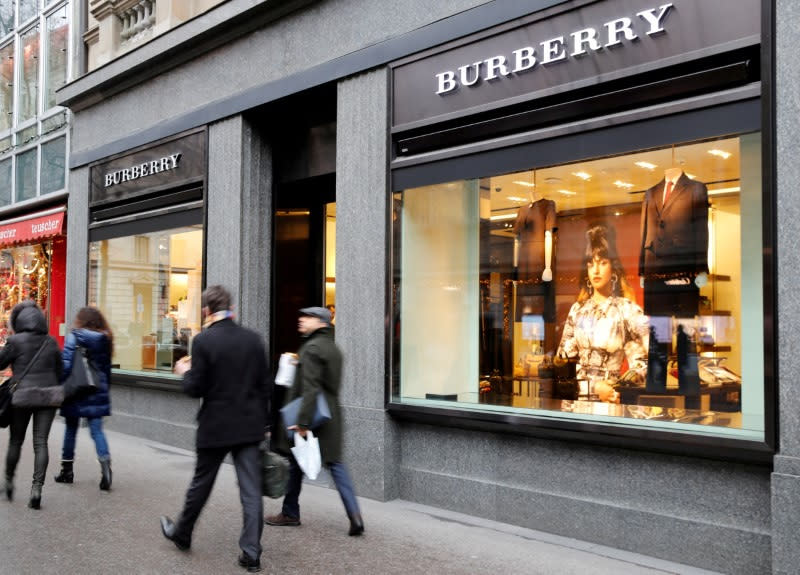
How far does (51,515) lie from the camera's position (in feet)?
21.3

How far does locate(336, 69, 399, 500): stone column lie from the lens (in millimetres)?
7285

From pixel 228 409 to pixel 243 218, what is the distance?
4.62m

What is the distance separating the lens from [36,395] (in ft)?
22.3


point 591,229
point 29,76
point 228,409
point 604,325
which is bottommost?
point 228,409

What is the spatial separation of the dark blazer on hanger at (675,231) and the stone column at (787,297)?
109 cm

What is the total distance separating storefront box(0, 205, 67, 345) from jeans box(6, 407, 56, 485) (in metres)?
6.97

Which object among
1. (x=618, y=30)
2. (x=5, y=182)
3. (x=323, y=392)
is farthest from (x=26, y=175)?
(x=618, y=30)

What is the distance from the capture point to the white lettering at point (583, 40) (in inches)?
236

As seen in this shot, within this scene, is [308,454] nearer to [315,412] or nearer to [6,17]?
[315,412]

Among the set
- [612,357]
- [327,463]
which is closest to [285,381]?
[327,463]

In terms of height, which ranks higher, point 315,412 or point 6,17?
point 6,17

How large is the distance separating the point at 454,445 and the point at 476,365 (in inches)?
40.2

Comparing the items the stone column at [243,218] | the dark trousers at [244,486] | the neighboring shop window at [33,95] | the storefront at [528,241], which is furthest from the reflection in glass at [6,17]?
the dark trousers at [244,486]

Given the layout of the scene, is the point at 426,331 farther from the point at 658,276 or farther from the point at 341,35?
the point at 341,35
